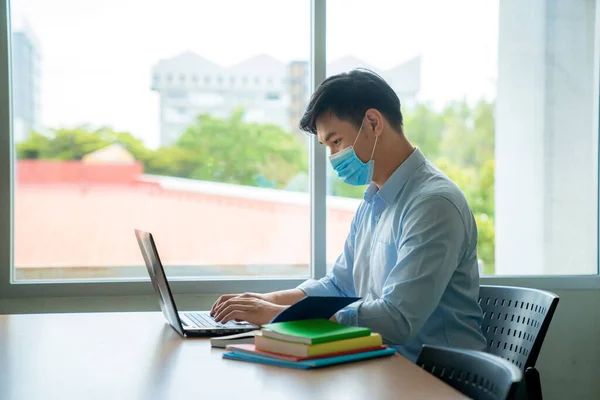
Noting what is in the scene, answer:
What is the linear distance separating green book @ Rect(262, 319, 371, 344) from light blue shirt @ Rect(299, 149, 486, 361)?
0.26 m

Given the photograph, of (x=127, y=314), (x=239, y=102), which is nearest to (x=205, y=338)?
(x=127, y=314)

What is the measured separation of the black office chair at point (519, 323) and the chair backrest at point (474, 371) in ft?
1.50

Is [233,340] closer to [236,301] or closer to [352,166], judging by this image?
[236,301]

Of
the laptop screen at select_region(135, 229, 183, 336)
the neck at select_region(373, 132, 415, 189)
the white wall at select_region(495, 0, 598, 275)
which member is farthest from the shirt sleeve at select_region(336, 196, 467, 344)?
the white wall at select_region(495, 0, 598, 275)

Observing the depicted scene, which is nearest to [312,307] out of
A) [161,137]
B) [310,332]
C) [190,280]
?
[310,332]

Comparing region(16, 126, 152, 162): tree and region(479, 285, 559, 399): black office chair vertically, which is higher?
region(16, 126, 152, 162): tree

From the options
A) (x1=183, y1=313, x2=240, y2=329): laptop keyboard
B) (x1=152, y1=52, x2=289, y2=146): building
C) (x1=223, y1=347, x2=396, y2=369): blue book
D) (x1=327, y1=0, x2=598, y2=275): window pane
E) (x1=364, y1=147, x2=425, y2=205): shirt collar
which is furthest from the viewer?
(x1=327, y1=0, x2=598, y2=275): window pane

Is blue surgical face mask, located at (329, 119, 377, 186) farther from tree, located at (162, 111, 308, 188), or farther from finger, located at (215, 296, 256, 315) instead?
tree, located at (162, 111, 308, 188)

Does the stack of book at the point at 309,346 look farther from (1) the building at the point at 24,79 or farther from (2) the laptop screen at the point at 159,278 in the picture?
(1) the building at the point at 24,79

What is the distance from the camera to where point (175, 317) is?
5.96 ft

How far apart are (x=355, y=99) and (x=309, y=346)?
0.93 meters

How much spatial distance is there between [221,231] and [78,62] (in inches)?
34.9

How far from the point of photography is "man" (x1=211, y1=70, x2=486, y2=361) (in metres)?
1.83

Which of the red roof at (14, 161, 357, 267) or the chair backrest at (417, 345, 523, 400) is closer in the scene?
the chair backrest at (417, 345, 523, 400)
